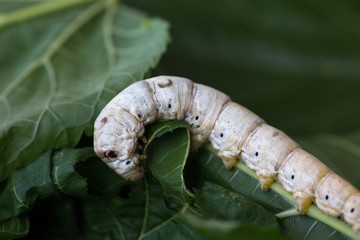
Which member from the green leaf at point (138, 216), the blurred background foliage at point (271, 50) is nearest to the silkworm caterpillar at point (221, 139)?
the green leaf at point (138, 216)

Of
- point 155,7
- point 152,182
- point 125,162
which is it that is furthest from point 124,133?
point 155,7

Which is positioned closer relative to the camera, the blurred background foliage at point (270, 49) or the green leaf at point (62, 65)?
the green leaf at point (62, 65)

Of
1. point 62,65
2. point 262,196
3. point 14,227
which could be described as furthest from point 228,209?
point 62,65

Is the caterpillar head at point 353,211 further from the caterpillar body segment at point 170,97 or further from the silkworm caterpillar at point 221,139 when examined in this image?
the caterpillar body segment at point 170,97

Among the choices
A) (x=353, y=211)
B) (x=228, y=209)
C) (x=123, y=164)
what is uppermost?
(x=353, y=211)

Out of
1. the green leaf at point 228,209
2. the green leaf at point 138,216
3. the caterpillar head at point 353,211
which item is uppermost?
the caterpillar head at point 353,211

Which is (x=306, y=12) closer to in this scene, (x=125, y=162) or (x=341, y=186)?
(x=341, y=186)

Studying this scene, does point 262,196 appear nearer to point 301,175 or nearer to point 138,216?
point 301,175

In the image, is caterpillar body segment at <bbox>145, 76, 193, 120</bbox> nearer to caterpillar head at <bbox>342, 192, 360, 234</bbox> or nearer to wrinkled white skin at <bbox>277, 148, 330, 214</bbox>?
wrinkled white skin at <bbox>277, 148, 330, 214</bbox>
